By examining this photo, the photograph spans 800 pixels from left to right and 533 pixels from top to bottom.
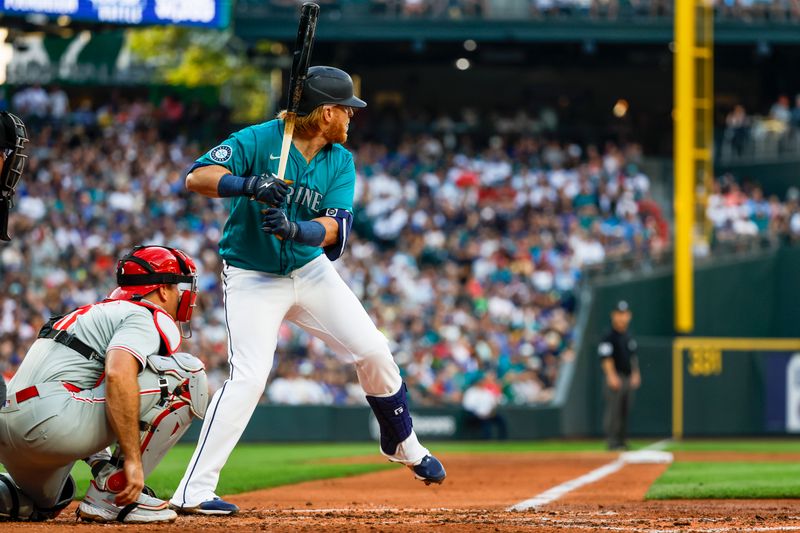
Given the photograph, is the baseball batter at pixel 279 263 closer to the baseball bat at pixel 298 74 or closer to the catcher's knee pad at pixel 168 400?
the baseball bat at pixel 298 74

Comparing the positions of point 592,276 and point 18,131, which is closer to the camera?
point 18,131

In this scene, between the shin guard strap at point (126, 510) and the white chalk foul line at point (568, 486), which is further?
the white chalk foul line at point (568, 486)

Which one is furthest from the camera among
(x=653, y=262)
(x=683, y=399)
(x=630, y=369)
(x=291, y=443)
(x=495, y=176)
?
(x=495, y=176)

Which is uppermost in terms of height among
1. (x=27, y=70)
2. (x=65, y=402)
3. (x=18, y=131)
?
(x=27, y=70)

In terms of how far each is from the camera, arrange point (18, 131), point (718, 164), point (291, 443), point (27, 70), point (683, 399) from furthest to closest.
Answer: point (27, 70) < point (718, 164) < point (683, 399) < point (291, 443) < point (18, 131)

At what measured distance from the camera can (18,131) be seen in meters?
4.89

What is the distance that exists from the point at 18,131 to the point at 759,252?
18666 millimetres

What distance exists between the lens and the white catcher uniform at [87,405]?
4.92 metres

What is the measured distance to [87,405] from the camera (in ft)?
16.3

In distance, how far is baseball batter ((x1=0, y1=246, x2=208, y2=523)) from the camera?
4898mm

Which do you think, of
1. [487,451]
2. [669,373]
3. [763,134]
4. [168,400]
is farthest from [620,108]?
[168,400]

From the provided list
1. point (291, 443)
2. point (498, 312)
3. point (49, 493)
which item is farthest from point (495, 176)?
point (49, 493)

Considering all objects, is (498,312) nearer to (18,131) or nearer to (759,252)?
(759,252)

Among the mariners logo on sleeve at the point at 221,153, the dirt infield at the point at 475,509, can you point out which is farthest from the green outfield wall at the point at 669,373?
the mariners logo on sleeve at the point at 221,153
